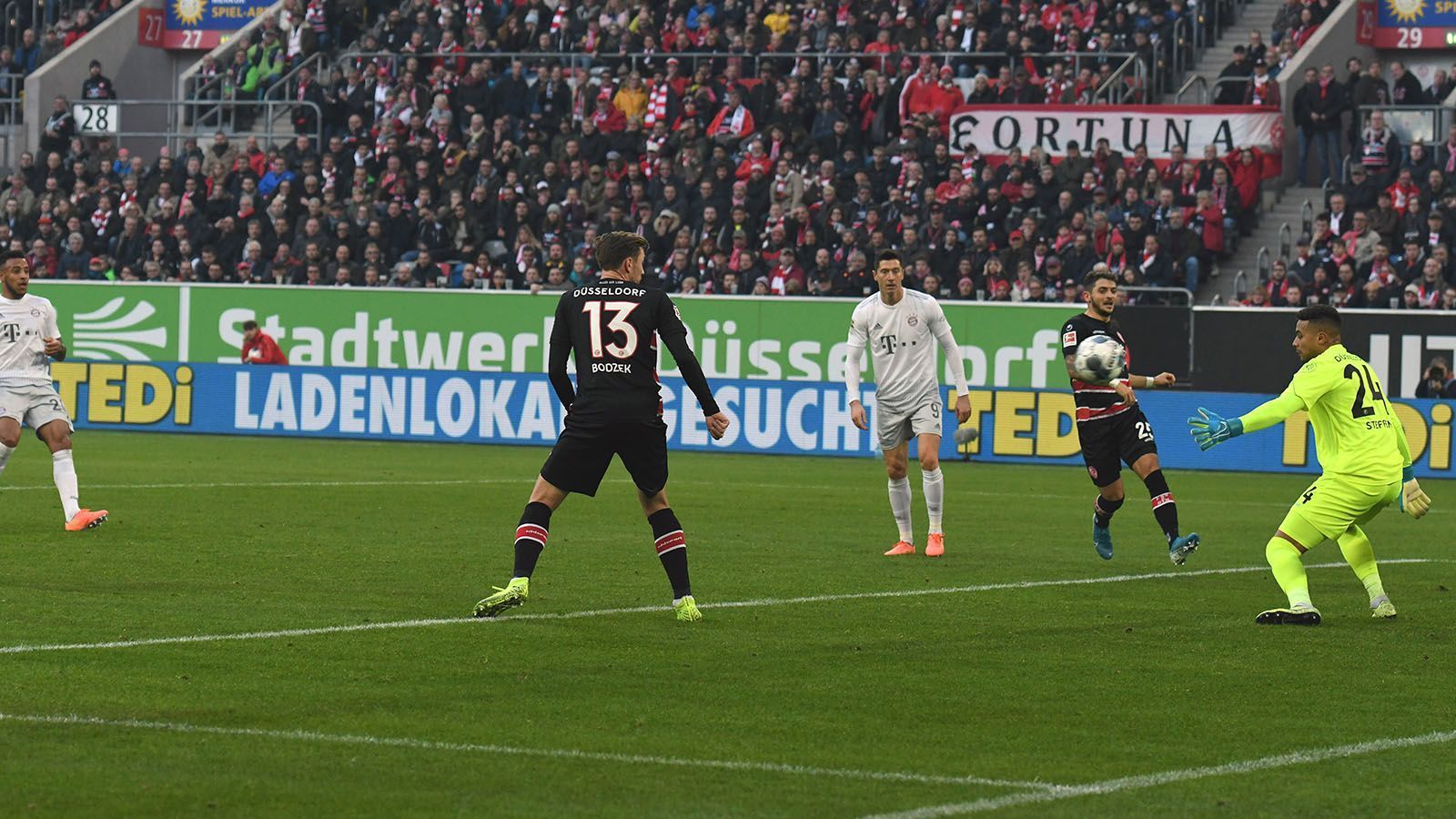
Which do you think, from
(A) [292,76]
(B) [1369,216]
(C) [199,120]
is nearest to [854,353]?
(B) [1369,216]

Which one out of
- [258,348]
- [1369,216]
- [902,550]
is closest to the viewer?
[902,550]

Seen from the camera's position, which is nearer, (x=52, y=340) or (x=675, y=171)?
(x=52, y=340)

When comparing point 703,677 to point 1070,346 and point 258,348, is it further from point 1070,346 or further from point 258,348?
point 258,348

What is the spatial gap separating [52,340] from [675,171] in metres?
18.9

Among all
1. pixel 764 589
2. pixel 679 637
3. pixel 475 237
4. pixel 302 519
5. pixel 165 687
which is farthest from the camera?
pixel 475 237

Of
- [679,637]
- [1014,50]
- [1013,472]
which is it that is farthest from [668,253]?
[679,637]

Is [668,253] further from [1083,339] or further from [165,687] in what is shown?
[165,687]

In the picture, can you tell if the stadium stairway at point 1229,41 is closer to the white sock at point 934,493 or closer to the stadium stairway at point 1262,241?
the stadium stairway at point 1262,241

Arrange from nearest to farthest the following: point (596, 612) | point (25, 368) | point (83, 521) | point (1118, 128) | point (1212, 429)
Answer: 1. point (1212, 429)
2. point (596, 612)
3. point (83, 521)
4. point (25, 368)
5. point (1118, 128)

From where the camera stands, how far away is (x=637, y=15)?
128 feet

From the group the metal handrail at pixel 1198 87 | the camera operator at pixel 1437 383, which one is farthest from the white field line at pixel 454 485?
the metal handrail at pixel 1198 87

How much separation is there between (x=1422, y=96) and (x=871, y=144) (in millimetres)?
8254

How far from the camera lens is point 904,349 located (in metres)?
17.0

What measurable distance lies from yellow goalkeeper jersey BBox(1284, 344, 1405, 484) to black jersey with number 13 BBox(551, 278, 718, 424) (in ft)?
10.7
